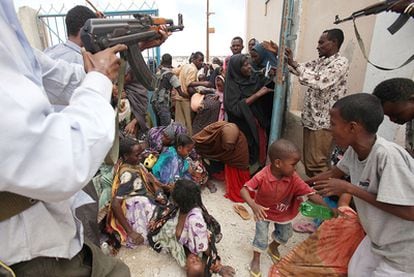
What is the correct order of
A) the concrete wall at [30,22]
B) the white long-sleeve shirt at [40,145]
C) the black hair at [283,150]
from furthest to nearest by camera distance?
the concrete wall at [30,22] < the black hair at [283,150] < the white long-sleeve shirt at [40,145]

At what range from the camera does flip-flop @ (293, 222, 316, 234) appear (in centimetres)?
238

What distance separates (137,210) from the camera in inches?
87.9

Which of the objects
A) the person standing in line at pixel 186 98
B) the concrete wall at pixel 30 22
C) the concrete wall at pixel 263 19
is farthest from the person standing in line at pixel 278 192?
the concrete wall at pixel 30 22

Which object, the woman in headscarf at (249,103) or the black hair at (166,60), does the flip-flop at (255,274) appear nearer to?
the woman in headscarf at (249,103)

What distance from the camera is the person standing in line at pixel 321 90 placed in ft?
7.92

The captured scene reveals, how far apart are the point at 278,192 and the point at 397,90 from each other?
38.6 inches

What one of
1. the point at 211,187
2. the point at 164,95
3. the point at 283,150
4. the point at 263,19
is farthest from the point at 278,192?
the point at 263,19

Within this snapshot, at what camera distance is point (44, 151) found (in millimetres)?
511

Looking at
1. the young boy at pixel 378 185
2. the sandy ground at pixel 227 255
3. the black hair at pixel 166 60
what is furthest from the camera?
the black hair at pixel 166 60

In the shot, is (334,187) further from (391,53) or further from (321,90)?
(391,53)

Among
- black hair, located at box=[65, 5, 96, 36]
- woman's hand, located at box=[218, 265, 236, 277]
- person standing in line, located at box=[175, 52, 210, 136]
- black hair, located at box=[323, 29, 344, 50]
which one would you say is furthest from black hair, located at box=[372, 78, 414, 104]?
person standing in line, located at box=[175, 52, 210, 136]

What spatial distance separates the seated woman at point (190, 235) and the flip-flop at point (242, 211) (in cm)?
57

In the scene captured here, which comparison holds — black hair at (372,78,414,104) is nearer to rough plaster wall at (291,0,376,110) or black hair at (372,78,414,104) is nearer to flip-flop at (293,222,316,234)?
flip-flop at (293,222,316,234)

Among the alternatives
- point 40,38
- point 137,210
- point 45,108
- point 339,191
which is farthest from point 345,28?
point 40,38
